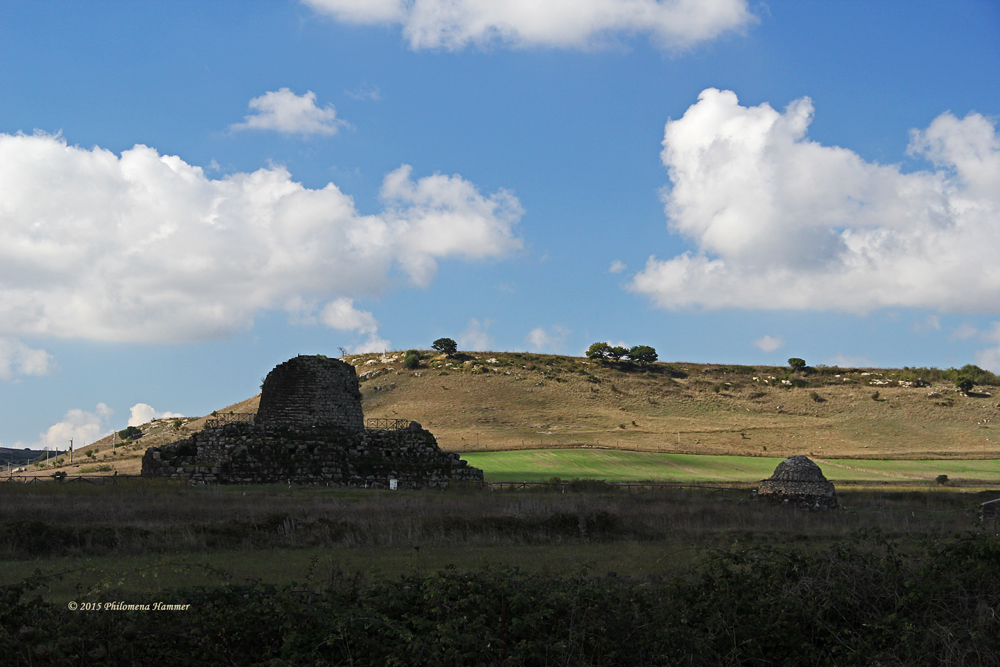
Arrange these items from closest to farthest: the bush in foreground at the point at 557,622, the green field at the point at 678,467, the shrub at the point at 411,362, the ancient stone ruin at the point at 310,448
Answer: the bush in foreground at the point at 557,622
the ancient stone ruin at the point at 310,448
the green field at the point at 678,467
the shrub at the point at 411,362

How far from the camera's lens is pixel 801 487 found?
29.2m

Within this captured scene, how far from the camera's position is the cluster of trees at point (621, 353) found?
124938mm

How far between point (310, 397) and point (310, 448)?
3.28 metres

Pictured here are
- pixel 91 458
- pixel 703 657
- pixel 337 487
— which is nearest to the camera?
pixel 703 657

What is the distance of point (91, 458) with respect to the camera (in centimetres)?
6181

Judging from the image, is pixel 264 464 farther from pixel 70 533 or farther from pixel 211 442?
pixel 70 533

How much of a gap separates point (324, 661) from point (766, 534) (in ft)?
51.0

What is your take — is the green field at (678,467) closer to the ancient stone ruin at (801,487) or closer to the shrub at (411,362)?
the ancient stone ruin at (801,487)

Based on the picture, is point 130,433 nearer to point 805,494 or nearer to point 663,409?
point 663,409

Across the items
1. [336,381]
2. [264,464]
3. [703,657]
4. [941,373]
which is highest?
[941,373]

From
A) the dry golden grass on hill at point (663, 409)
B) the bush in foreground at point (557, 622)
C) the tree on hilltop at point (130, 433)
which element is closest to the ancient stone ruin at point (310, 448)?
the dry golden grass on hill at point (663, 409)

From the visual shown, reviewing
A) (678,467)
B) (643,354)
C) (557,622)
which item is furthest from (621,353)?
(557,622)

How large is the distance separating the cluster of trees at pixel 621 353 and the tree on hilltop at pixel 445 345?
21.6 m

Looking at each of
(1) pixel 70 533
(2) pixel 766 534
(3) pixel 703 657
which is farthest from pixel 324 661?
(2) pixel 766 534
